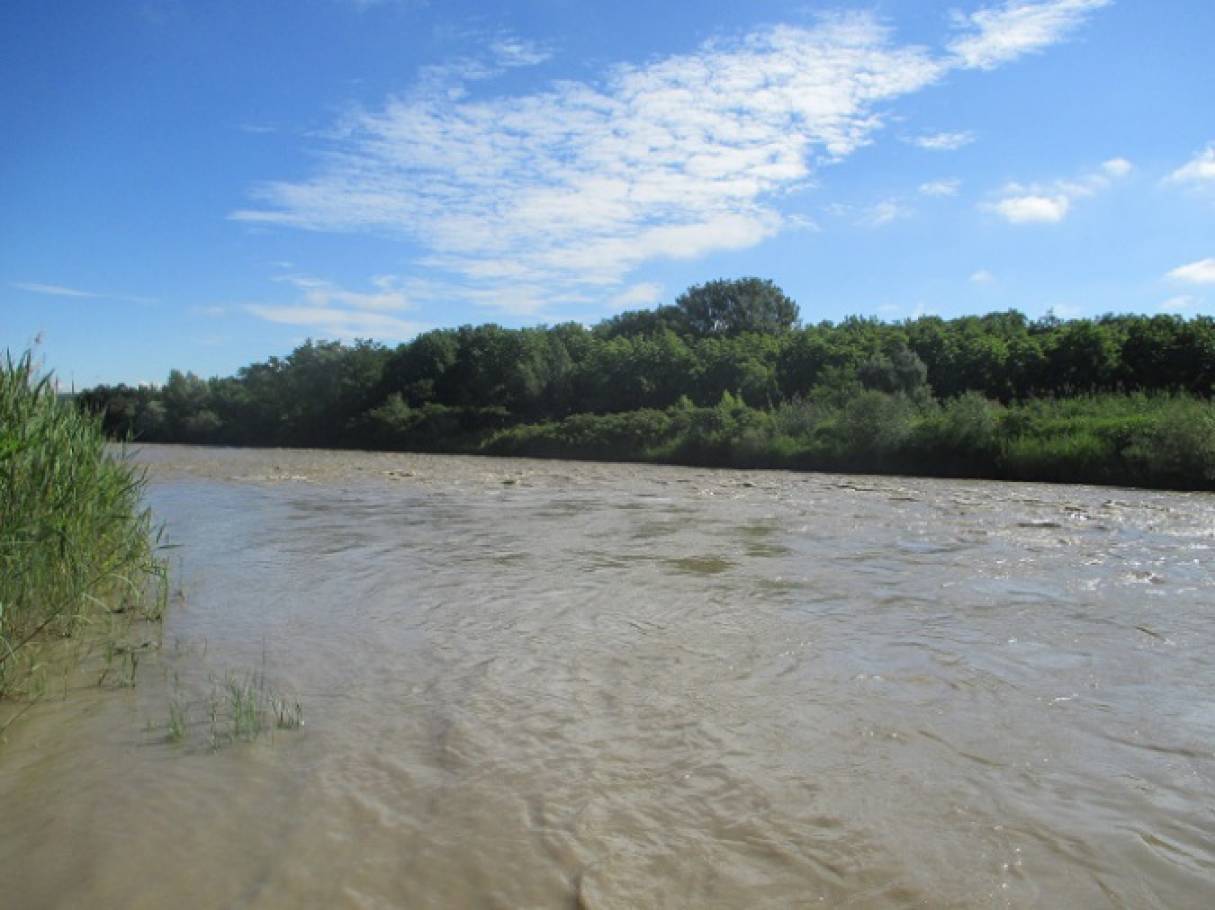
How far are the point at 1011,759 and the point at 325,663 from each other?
15.9ft

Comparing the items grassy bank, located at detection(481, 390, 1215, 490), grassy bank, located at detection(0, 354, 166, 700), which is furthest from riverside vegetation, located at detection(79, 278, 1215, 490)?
grassy bank, located at detection(0, 354, 166, 700)

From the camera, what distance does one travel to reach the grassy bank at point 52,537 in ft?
19.0

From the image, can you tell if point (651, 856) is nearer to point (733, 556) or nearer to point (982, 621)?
point (982, 621)

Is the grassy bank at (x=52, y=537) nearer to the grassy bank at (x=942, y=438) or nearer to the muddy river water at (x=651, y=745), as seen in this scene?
the muddy river water at (x=651, y=745)

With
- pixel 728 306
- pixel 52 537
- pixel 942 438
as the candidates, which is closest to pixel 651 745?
pixel 52 537

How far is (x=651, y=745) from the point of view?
509 centimetres

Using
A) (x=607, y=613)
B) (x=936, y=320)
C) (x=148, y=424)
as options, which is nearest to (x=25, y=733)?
(x=607, y=613)

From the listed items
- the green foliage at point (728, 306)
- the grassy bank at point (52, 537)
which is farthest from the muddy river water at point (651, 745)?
the green foliage at point (728, 306)

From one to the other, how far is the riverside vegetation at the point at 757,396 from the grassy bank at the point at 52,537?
1684 mm

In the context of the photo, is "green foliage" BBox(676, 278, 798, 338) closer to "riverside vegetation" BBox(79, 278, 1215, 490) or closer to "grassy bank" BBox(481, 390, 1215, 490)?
"riverside vegetation" BBox(79, 278, 1215, 490)

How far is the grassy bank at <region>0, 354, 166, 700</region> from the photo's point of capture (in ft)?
19.0

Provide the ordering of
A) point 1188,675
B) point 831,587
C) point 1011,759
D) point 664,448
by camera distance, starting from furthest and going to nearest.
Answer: point 664,448, point 831,587, point 1188,675, point 1011,759

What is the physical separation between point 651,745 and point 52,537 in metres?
4.70

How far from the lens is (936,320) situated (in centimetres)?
4300
